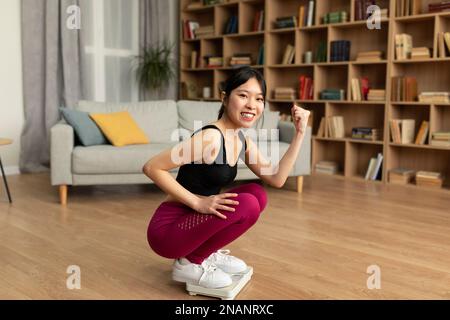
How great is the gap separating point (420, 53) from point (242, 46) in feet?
7.46

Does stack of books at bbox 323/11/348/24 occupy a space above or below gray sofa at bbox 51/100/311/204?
above

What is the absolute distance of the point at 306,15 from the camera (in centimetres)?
507

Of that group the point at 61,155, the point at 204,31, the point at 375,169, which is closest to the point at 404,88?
the point at 375,169

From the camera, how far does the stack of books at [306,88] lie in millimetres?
5109

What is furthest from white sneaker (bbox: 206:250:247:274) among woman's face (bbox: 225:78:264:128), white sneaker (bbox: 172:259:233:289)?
woman's face (bbox: 225:78:264:128)

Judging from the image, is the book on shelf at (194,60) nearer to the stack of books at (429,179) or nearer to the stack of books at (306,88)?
the stack of books at (306,88)

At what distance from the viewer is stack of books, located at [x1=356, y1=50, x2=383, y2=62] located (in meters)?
4.57

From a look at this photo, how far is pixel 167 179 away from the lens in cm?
181

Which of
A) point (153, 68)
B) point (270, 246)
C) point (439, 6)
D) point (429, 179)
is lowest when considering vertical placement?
point (270, 246)

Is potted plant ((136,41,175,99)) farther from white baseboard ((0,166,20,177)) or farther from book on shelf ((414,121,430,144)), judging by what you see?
book on shelf ((414,121,430,144))

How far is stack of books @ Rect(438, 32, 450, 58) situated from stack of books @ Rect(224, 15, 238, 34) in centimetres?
236

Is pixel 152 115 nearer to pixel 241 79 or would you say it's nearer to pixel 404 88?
pixel 404 88
